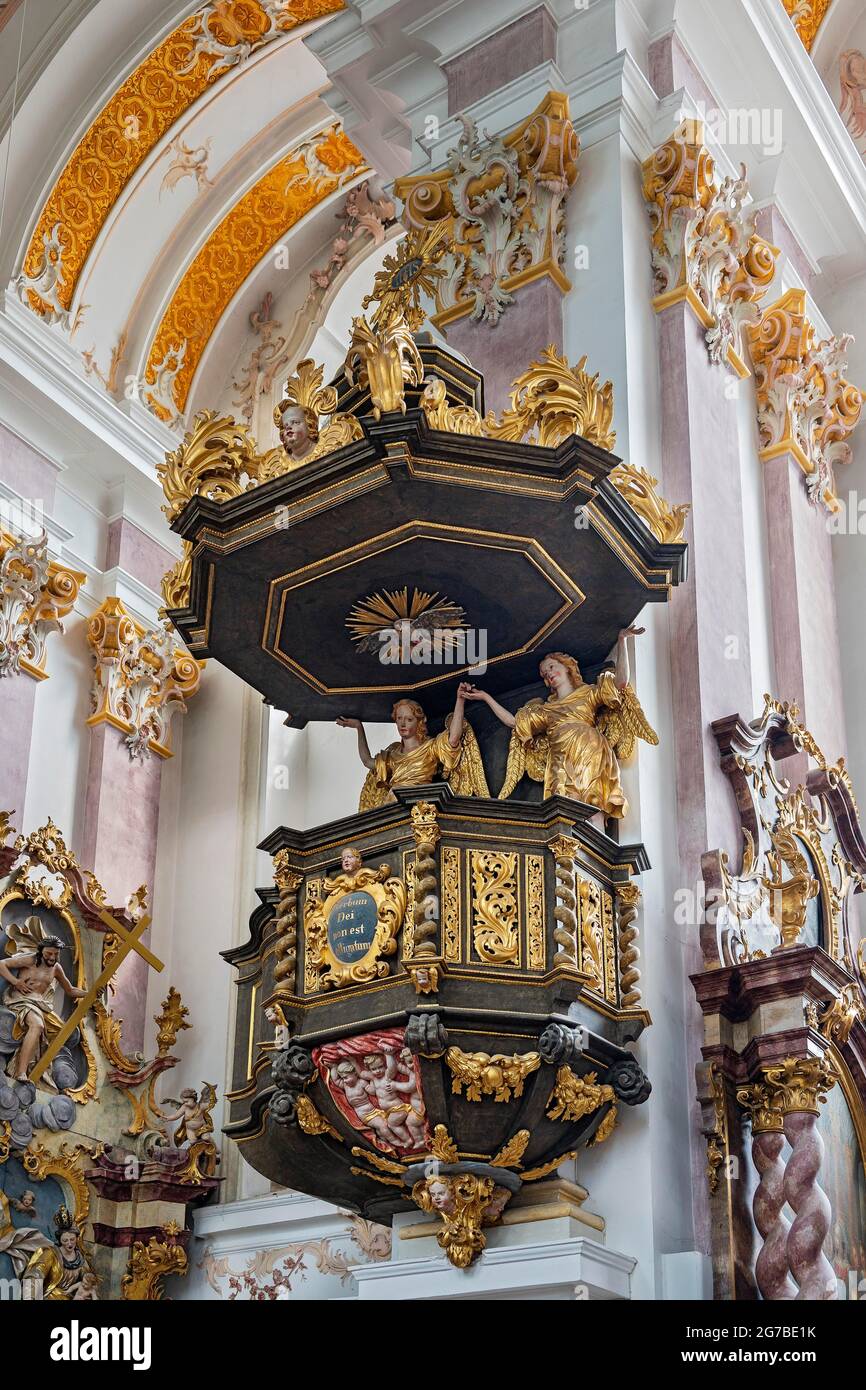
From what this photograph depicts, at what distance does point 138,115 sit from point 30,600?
3487 mm

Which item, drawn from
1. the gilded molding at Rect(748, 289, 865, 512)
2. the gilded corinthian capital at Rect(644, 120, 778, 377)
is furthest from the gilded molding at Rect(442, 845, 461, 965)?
the gilded molding at Rect(748, 289, 865, 512)

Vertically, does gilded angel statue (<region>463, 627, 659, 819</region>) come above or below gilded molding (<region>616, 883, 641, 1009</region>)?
above

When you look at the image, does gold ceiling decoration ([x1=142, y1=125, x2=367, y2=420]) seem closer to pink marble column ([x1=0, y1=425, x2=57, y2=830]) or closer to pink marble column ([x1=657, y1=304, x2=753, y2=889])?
pink marble column ([x1=0, y1=425, x2=57, y2=830])

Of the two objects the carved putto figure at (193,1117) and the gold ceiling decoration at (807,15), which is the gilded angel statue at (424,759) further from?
the gold ceiling decoration at (807,15)

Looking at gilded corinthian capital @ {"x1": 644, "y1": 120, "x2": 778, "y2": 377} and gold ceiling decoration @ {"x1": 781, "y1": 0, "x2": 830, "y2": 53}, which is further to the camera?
gold ceiling decoration @ {"x1": 781, "y1": 0, "x2": 830, "y2": 53}

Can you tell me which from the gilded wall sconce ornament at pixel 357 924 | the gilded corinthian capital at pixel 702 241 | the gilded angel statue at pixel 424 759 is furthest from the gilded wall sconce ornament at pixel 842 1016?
the gilded corinthian capital at pixel 702 241

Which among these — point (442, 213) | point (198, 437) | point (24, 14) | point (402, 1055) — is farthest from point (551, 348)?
point (24, 14)

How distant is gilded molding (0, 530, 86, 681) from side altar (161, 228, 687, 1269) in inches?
144

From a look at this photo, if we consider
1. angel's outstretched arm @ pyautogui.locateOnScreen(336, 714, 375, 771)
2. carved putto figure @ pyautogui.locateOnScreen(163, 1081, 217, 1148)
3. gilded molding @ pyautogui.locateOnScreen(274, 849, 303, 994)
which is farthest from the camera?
carved putto figure @ pyautogui.locateOnScreen(163, 1081, 217, 1148)

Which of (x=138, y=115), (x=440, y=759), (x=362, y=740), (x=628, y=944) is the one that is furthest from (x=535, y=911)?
(x=138, y=115)

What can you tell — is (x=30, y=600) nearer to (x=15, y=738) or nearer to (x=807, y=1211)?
(x=15, y=738)

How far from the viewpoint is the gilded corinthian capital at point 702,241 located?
8.23 metres

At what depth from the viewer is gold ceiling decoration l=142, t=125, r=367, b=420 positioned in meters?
12.5

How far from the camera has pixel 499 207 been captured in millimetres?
8312
